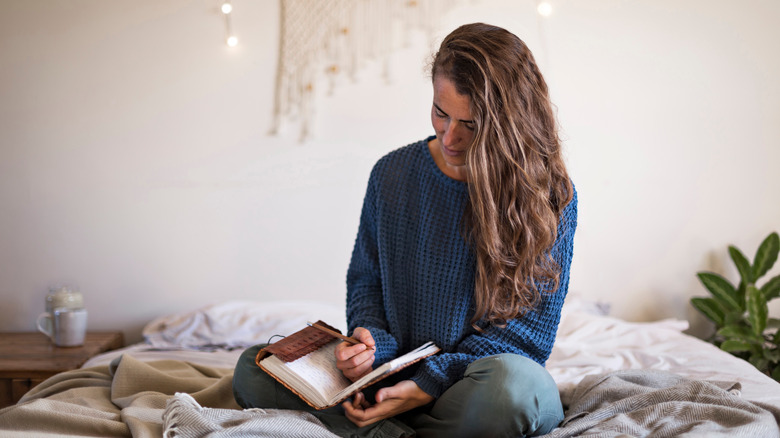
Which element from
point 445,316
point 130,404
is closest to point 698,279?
point 445,316

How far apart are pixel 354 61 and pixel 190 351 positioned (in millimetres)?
1201

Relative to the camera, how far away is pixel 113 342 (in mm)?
2363

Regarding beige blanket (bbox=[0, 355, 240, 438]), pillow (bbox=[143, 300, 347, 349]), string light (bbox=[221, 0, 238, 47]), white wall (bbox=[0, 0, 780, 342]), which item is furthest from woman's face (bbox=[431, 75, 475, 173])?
string light (bbox=[221, 0, 238, 47])

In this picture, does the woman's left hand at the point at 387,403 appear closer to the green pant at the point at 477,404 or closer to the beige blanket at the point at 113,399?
the green pant at the point at 477,404

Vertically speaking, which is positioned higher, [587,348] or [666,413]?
[666,413]

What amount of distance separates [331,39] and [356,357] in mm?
1661

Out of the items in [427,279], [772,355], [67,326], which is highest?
[427,279]

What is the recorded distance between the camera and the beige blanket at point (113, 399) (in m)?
1.19

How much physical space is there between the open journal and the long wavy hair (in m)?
0.20

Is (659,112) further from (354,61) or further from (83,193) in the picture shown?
(83,193)

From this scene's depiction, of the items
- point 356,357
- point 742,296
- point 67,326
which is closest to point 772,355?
point 742,296

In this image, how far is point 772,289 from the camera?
8.41 feet

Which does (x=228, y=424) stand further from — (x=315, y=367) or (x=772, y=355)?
(x=772, y=355)

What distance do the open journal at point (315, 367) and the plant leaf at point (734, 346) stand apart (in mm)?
1501
